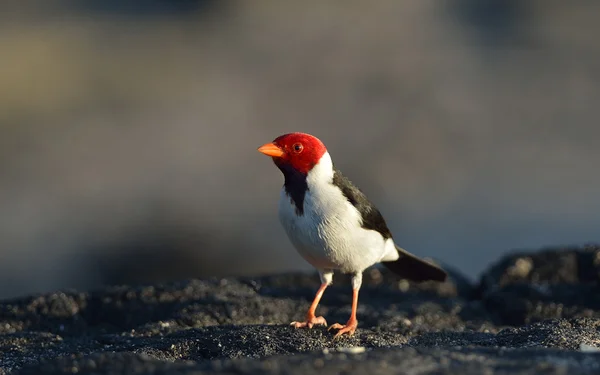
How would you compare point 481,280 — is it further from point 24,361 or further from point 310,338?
point 24,361

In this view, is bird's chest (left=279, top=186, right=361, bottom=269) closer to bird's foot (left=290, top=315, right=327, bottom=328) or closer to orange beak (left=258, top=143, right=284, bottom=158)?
orange beak (left=258, top=143, right=284, bottom=158)

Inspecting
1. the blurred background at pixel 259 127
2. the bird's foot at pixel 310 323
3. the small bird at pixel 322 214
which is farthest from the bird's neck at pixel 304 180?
the blurred background at pixel 259 127

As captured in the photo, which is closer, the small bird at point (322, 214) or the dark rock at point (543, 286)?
the small bird at point (322, 214)

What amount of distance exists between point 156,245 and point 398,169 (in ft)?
16.1

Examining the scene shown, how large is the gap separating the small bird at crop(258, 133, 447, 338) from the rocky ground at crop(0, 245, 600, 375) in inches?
19.1

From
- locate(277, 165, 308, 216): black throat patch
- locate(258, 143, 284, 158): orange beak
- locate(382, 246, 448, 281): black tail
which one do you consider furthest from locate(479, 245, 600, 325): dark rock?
locate(258, 143, 284, 158): orange beak

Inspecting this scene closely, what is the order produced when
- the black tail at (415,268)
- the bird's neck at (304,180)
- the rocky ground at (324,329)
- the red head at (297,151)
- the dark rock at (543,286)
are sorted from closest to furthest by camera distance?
the rocky ground at (324,329) < the bird's neck at (304,180) < the red head at (297,151) < the black tail at (415,268) < the dark rock at (543,286)

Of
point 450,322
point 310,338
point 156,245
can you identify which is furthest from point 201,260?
point 310,338

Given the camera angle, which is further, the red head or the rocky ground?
the red head

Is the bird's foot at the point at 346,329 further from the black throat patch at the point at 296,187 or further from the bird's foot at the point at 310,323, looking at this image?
the black throat patch at the point at 296,187

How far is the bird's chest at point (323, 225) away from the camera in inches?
253

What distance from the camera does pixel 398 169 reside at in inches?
690

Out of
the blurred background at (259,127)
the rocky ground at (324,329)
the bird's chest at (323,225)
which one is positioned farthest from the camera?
the blurred background at (259,127)

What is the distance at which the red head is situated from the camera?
664 centimetres
